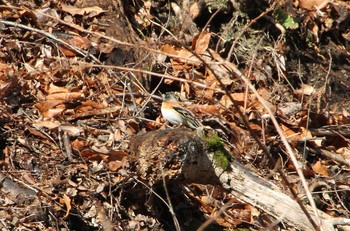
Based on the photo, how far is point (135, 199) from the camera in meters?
5.03

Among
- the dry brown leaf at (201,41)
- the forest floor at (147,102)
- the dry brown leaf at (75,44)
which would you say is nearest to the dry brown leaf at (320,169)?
the forest floor at (147,102)

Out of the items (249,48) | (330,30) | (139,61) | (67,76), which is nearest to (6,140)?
(67,76)

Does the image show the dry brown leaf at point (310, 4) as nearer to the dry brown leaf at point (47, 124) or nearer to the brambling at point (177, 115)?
the brambling at point (177, 115)

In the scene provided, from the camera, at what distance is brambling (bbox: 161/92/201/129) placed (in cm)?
544

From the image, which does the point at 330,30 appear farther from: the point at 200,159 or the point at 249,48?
the point at 200,159

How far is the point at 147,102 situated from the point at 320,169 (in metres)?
1.91

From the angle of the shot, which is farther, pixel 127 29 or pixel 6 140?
pixel 127 29

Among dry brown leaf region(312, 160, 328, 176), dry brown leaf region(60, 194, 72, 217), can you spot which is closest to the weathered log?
dry brown leaf region(60, 194, 72, 217)

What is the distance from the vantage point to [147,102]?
582cm

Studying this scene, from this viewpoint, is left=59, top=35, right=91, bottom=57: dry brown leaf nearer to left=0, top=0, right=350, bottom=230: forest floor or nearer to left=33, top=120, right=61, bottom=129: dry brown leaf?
left=0, top=0, right=350, bottom=230: forest floor

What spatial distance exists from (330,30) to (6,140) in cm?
436

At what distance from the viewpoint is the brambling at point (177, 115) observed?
5.44 m

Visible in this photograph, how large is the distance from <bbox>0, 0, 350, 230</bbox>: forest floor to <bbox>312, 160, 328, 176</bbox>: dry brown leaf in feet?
0.04

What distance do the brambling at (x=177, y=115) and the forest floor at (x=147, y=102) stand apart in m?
0.22
